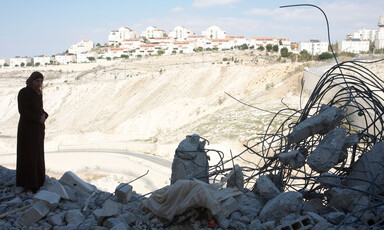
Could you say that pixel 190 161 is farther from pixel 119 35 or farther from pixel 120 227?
pixel 119 35

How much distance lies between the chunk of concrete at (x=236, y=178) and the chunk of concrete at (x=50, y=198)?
238 cm

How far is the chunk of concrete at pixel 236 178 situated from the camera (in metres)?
4.97

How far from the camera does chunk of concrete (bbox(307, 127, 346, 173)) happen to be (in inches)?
169

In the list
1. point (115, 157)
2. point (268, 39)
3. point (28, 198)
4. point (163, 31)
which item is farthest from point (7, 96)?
point (163, 31)

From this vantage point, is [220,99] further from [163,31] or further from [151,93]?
[163,31]

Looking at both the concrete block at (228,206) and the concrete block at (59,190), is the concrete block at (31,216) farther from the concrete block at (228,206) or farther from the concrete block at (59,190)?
the concrete block at (228,206)

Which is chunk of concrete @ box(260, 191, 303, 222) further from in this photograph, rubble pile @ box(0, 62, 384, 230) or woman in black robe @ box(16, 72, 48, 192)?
woman in black robe @ box(16, 72, 48, 192)

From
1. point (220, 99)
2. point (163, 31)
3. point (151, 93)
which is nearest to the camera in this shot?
point (220, 99)

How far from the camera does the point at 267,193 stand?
4.42 m

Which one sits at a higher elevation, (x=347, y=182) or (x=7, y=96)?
(x=347, y=182)

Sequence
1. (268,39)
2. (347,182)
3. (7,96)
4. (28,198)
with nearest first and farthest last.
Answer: (347,182)
(28,198)
(7,96)
(268,39)

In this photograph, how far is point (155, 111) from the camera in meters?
33.6

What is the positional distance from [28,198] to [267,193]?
3519 mm

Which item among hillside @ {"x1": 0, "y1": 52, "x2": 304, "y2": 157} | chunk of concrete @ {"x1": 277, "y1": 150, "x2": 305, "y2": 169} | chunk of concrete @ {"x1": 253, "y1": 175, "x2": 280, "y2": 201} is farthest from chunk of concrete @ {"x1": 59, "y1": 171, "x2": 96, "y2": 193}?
hillside @ {"x1": 0, "y1": 52, "x2": 304, "y2": 157}
